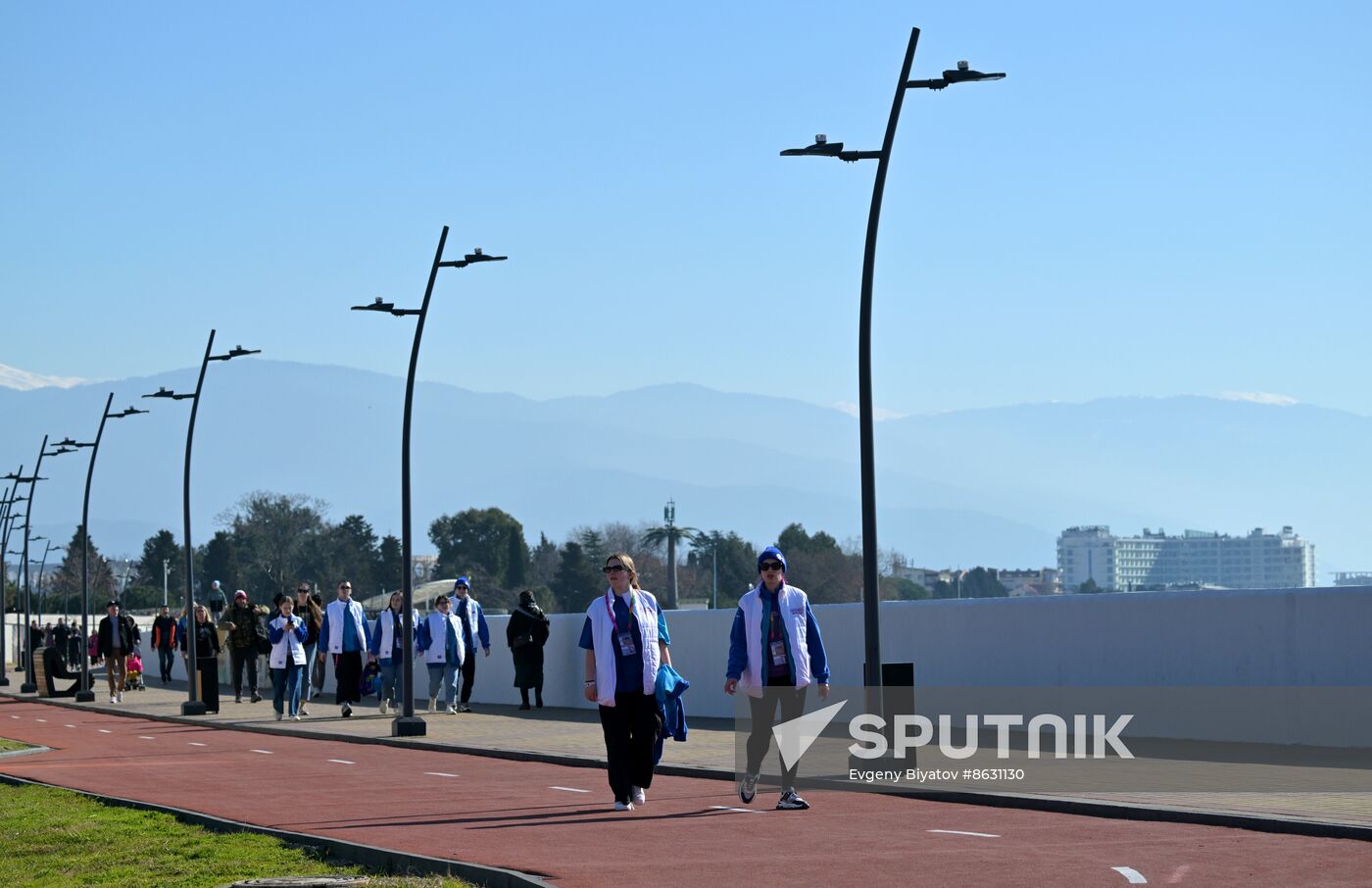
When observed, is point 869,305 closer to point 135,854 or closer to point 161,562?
point 135,854

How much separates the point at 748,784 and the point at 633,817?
3.74 ft

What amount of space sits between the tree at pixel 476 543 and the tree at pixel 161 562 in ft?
76.1

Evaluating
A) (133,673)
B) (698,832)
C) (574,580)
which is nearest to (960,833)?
(698,832)

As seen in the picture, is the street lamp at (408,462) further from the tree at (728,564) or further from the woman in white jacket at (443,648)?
the tree at (728,564)

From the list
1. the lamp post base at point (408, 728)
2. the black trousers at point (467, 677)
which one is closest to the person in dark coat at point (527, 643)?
the black trousers at point (467, 677)

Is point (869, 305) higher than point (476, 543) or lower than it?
lower

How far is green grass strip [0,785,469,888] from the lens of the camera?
37.3ft

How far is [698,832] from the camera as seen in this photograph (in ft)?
43.8

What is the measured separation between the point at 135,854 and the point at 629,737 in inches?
→ 152

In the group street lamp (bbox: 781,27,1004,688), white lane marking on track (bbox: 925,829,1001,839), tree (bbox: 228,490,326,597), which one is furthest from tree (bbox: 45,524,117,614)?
white lane marking on track (bbox: 925,829,1001,839)

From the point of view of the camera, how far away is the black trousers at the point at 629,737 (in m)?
14.9

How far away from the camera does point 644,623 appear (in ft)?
48.7

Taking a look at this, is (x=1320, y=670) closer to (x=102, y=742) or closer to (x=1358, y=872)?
(x=1358, y=872)

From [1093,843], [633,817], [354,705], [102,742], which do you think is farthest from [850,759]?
[354,705]
